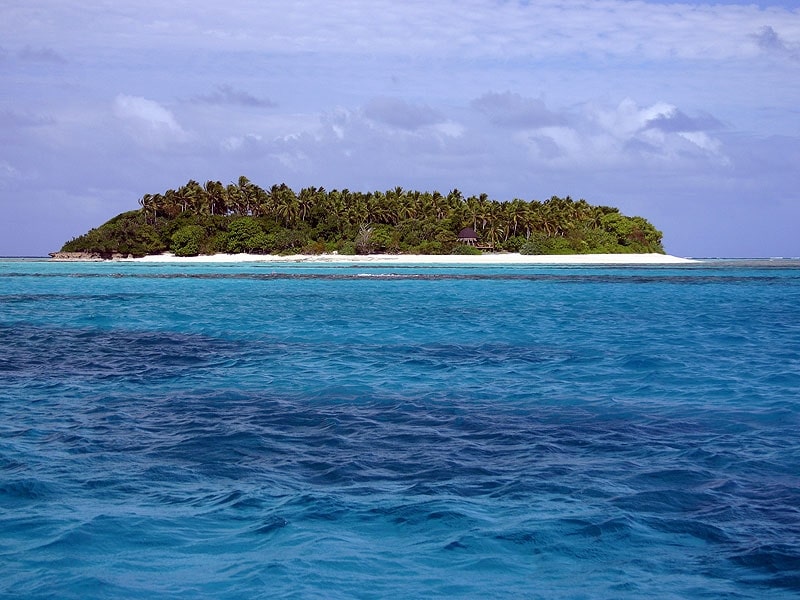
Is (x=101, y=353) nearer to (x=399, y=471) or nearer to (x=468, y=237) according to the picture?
(x=399, y=471)

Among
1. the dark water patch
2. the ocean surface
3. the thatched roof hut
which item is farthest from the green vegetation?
the ocean surface

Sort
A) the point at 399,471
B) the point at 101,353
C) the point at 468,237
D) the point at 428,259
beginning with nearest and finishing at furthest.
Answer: the point at 399,471 < the point at 101,353 < the point at 428,259 < the point at 468,237

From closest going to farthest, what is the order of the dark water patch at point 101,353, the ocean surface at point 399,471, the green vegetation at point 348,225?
the ocean surface at point 399,471 < the dark water patch at point 101,353 < the green vegetation at point 348,225

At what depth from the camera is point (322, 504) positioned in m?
8.26

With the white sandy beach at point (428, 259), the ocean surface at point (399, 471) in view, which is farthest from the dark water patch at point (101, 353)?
the white sandy beach at point (428, 259)

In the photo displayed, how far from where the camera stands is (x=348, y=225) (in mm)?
124062

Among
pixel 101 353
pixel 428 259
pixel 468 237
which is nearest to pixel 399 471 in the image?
pixel 101 353

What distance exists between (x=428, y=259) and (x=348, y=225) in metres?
18.8

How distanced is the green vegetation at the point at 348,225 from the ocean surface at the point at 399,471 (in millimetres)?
97964

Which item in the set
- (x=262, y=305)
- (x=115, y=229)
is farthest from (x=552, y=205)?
(x=262, y=305)

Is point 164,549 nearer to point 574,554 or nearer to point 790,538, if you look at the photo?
point 574,554

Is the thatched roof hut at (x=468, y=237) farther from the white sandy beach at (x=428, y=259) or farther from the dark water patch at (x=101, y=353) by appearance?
the dark water patch at (x=101, y=353)

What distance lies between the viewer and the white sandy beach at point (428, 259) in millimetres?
109375

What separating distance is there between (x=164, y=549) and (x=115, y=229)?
420 feet
